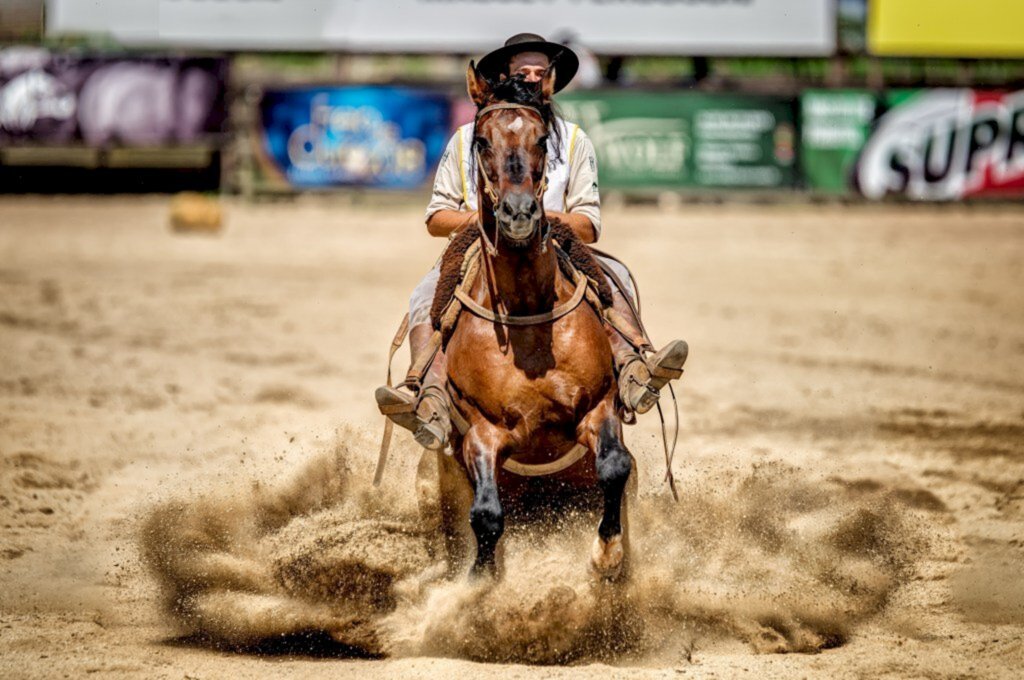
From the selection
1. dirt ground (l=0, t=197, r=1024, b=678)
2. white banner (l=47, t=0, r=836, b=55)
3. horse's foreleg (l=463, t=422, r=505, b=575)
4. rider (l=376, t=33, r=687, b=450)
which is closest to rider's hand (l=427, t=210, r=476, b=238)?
rider (l=376, t=33, r=687, b=450)

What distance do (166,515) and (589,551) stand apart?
6.51ft

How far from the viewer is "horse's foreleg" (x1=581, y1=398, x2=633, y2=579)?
5.00 metres

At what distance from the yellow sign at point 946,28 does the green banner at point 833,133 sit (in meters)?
4.57

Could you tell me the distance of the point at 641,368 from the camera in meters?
5.29

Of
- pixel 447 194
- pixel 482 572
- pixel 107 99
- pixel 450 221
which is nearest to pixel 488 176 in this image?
pixel 450 221

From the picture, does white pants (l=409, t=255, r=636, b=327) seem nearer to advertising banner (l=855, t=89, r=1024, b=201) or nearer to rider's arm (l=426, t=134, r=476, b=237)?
rider's arm (l=426, t=134, r=476, b=237)

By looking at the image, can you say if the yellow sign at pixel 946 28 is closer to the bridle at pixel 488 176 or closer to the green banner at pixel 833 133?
the green banner at pixel 833 133

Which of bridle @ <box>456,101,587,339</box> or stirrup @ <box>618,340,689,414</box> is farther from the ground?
bridle @ <box>456,101,587,339</box>

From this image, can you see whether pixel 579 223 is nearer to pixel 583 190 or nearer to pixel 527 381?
pixel 583 190

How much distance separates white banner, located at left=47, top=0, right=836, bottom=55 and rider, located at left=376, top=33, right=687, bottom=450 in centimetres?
1802

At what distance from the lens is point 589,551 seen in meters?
5.44

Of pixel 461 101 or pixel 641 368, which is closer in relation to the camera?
pixel 641 368

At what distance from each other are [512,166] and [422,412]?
112 cm

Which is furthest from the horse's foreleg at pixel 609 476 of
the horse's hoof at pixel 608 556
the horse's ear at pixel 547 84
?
the horse's ear at pixel 547 84
